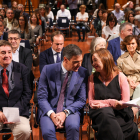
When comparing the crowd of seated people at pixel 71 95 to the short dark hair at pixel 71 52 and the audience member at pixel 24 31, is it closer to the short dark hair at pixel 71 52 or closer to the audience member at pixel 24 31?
the short dark hair at pixel 71 52

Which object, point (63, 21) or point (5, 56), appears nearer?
point (5, 56)

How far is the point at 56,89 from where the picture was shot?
95.3 inches

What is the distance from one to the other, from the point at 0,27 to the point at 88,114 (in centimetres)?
329

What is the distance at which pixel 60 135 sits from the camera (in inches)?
118

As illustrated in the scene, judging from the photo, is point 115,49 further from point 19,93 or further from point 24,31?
point 24,31

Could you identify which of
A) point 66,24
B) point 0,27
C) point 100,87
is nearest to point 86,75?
point 100,87

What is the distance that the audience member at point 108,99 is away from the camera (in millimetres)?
2232

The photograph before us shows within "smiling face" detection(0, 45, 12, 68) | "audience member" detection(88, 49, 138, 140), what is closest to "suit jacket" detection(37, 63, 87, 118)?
"audience member" detection(88, 49, 138, 140)

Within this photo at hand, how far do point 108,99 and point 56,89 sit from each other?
550mm

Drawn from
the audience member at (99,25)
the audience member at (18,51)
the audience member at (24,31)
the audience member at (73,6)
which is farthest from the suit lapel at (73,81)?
the audience member at (73,6)

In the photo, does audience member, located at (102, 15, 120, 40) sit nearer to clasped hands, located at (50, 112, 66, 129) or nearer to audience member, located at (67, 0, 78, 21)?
clasped hands, located at (50, 112, 66, 129)

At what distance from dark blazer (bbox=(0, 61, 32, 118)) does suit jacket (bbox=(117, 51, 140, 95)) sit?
135cm

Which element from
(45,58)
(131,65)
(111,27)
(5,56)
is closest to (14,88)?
(5,56)

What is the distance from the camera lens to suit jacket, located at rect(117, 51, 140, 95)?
3.12 meters
